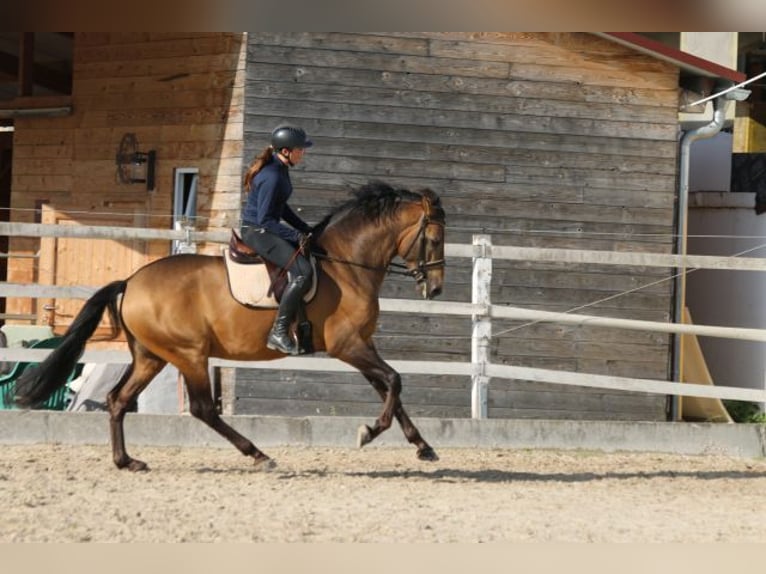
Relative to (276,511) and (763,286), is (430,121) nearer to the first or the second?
(763,286)

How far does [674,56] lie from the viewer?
1184 centimetres

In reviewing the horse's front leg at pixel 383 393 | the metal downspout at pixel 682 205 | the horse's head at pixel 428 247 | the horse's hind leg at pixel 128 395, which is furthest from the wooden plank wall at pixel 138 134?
the metal downspout at pixel 682 205

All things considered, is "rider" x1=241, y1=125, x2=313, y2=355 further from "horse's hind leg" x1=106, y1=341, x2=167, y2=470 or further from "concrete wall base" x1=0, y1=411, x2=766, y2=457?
"concrete wall base" x1=0, y1=411, x2=766, y2=457

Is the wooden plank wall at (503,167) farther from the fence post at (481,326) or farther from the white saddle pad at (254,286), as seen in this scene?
the white saddle pad at (254,286)

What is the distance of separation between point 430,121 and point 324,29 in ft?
30.6

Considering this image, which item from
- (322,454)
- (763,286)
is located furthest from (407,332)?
(763,286)

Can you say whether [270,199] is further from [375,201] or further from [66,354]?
[66,354]

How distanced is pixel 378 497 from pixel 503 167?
5686 millimetres

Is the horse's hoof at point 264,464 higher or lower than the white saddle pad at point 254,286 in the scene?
lower

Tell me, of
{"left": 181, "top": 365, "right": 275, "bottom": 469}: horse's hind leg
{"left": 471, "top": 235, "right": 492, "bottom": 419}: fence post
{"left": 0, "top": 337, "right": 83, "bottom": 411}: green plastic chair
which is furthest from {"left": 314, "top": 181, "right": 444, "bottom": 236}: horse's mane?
{"left": 0, "top": 337, "right": 83, "bottom": 411}: green plastic chair

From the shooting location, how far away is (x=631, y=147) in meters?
12.1

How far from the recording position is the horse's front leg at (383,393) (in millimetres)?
7457

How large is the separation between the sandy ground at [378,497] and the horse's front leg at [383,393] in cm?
30

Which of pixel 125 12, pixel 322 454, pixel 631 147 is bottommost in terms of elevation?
pixel 322 454
